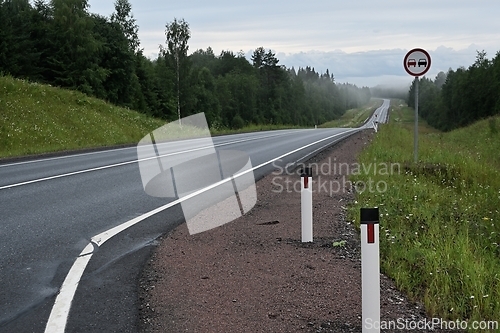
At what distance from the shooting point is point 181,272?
18.3ft

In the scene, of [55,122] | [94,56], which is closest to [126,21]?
[94,56]

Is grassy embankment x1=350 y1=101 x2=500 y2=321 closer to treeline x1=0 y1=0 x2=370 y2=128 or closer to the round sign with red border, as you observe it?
the round sign with red border

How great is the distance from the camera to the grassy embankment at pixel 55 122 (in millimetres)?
23391

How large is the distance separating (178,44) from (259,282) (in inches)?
1682

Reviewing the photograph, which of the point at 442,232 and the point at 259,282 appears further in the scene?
the point at 442,232

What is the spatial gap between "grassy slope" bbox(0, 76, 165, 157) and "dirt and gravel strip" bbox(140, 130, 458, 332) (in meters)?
15.3

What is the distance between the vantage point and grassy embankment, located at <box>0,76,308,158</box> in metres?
23.4

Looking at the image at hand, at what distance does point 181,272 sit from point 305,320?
1680 mm

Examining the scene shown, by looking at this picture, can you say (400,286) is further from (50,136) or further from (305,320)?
(50,136)

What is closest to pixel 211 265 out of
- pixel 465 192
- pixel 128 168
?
pixel 465 192

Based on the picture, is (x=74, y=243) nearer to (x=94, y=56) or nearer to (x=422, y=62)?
(x=422, y=62)

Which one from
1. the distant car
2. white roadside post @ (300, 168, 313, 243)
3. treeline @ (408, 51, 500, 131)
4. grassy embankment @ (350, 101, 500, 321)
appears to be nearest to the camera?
grassy embankment @ (350, 101, 500, 321)

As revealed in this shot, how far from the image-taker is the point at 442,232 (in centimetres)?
780

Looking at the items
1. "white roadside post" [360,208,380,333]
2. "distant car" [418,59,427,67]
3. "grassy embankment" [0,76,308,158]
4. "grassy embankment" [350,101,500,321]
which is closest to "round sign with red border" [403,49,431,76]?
"distant car" [418,59,427,67]
